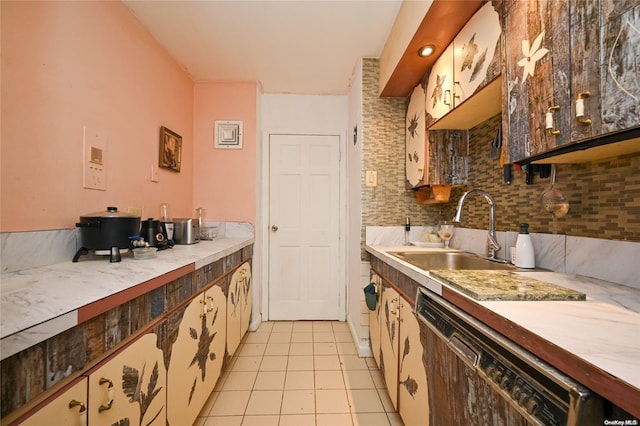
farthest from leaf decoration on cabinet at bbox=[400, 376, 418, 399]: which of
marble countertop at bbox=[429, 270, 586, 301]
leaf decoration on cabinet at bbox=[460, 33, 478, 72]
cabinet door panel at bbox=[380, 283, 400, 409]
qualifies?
leaf decoration on cabinet at bbox=[460, 33, 478, 72]

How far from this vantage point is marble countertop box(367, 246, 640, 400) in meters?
0.45

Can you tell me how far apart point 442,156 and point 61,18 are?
224cm

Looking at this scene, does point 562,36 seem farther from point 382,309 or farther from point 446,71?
point 382,309

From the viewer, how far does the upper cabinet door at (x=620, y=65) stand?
63 centimetres

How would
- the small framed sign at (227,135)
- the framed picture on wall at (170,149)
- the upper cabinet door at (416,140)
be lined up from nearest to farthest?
the upper cabinet door at (416,140) < the framed picture on wall at (170,149) < the small framed sign at (227,135)

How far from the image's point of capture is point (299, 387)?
1.80 m

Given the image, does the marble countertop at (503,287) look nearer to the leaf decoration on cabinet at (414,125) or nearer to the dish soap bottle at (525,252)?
the dish soap bottle at (525,252)

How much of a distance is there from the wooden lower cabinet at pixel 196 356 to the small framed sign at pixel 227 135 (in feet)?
5.10

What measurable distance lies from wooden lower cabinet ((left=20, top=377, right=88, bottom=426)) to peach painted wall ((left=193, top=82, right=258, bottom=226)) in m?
2.05

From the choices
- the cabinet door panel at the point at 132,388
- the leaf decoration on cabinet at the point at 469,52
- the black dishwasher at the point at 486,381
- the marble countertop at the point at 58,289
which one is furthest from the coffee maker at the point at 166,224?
the leaf decoration on cabinet at the point at 469,52

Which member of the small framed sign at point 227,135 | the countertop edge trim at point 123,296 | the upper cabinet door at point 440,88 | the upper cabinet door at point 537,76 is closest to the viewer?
the countertop edge trim at point 123,296

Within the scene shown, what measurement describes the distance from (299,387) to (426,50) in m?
2.32

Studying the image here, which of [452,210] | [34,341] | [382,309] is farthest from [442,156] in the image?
[34,341]

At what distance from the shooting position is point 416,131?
202 centimetres
